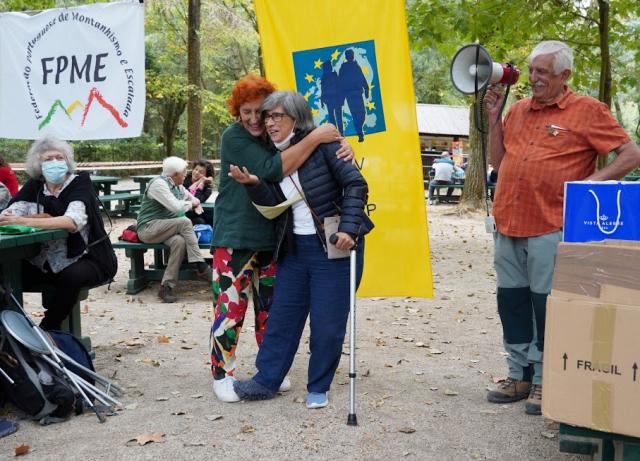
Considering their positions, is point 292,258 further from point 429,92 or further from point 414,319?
point 429,92

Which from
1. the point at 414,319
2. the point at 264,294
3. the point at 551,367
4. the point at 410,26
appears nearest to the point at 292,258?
the point at 264,294

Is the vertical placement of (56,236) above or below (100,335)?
above

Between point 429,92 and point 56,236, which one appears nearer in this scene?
point 56,236

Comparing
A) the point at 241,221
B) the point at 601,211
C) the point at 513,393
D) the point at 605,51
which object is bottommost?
the point at 513,393

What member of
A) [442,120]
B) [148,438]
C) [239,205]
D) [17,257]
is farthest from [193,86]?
[442,120]

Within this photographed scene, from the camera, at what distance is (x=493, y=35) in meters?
11.2

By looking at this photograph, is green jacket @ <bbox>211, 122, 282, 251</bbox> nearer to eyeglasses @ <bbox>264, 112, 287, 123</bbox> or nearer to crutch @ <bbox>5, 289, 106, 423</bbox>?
eyeglasses @ <bbox>264, 112, 287, 123</bbox>

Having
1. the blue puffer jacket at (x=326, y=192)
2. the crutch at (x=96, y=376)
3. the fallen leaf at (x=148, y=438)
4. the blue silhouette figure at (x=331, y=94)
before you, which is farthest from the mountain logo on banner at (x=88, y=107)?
the fallen leaf at (x=148, y=438)

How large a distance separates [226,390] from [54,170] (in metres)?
1.82

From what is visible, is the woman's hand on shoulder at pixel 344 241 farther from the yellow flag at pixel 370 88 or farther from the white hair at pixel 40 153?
the white hair at pixel 40 153

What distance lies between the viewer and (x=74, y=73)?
17.5ft

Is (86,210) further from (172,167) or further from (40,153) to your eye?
(172,167)

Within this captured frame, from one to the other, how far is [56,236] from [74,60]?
134 centimetres

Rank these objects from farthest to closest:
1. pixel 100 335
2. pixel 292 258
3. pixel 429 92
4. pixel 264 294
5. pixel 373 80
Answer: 1. pixel 429 92
2. pixel 100 335
3. pixel 373 80
4. pixel 264 294
5. pixel 292 258
